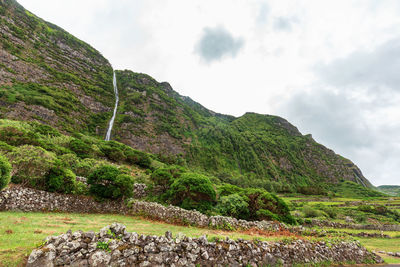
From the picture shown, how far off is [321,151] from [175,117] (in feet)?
493

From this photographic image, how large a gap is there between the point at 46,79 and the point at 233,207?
351ft

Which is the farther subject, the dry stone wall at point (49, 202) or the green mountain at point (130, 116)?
the green mountain at point (130, 116)

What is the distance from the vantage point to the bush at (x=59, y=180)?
16.0m

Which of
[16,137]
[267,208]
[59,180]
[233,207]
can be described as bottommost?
[59,180]

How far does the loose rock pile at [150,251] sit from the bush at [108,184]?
45.7 ft

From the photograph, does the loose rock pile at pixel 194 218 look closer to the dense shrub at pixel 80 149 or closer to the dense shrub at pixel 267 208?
the dense shrub at pixel 267 208

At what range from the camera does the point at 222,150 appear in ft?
454

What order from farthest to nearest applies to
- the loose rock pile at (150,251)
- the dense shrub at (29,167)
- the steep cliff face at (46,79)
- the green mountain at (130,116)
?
the green mountain at (130,116), the steep cliff face at (46,79), the dense shrub at (29,167), the loose rock pile at (150,251)

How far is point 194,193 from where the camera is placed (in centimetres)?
1748

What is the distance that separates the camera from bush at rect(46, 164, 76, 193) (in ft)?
52.5

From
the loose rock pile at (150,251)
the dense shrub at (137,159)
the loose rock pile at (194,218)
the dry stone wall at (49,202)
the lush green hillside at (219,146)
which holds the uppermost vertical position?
the lush green hillside at (219,146)

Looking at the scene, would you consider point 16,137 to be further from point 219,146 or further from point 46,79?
point 219,146

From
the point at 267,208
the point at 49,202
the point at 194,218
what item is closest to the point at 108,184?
the point at 49,202

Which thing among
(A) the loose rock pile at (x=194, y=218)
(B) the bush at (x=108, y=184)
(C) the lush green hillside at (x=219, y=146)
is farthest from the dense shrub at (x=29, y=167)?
(C) the lush green hillside at (x=219, y=146)
